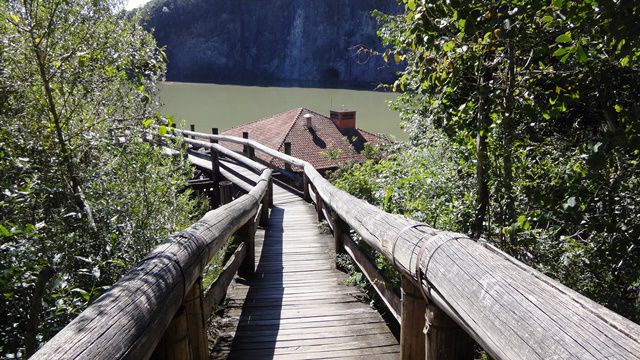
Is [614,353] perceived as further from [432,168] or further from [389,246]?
[432,168]

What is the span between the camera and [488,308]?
1.46 m

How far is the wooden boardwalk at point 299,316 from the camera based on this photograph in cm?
297

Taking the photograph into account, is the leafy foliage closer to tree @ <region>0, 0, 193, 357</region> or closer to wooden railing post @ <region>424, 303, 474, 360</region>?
wooden railing post @ <region>424, 303, 474, 360</region>

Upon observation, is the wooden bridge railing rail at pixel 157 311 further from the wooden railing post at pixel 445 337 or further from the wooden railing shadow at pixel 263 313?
the wooden railing post at pixel 445 337

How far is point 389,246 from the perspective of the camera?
2486 millimetres

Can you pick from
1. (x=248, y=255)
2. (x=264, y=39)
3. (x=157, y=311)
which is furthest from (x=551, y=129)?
(x=264, y=39)

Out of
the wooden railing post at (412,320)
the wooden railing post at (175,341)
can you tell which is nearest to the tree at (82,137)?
the wooden railing post at (175,341)

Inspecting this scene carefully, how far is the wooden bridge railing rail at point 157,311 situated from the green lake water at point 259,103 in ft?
122

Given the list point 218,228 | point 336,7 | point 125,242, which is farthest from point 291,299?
point 336,7

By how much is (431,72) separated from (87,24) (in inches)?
118

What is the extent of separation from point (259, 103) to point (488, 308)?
6574cm

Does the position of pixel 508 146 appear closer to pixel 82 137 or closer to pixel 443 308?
pixel 443 308

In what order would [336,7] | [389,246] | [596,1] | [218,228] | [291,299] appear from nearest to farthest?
[596,1]
[389,246]
[218,228]
[291,299]
[336,7]

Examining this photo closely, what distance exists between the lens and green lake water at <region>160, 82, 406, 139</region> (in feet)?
155
